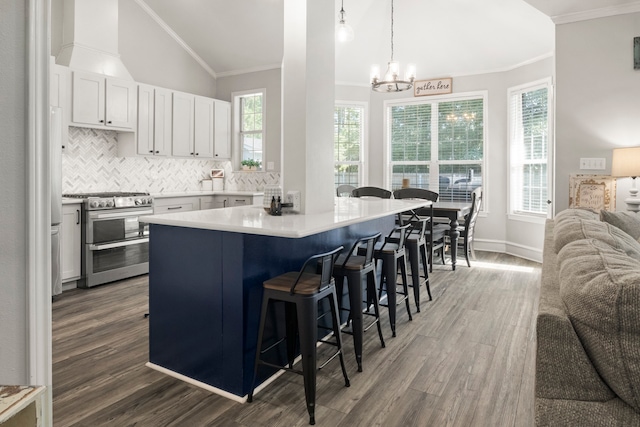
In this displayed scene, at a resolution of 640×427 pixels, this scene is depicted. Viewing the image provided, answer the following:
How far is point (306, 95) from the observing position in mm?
2963

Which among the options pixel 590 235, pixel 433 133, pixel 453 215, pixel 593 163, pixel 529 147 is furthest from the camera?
pixel 433 133

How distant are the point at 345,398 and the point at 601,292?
1.60m

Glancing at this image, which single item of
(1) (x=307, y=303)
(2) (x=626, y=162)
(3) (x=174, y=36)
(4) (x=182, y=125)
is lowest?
(1) (x=307, y=303)

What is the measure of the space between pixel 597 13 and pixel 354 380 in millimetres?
4030

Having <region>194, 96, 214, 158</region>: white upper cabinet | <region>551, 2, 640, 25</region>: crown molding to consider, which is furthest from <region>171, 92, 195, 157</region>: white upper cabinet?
<region>551, 2, 640, 25</region>: crown molding

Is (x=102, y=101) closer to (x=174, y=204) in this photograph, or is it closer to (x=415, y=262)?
(x=174, y=204)

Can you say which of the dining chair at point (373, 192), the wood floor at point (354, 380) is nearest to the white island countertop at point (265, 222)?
the wood floor at point (354, 380)

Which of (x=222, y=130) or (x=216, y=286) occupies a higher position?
(x=222, y=130)

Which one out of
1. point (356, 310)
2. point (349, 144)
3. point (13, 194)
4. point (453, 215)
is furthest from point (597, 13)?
point (13, 194)

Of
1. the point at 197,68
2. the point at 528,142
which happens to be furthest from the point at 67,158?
the point at 528,142

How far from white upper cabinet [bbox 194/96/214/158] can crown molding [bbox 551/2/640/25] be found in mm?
4562

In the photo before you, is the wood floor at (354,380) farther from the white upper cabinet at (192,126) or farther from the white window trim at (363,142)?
the white window trim at (363,142)

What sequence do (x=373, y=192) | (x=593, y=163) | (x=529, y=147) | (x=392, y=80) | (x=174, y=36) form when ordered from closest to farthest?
(x=593, y=163) < (x=392, y=80) < (x=373, y=192) < (x=529, y=147) < (x=174, y=36)

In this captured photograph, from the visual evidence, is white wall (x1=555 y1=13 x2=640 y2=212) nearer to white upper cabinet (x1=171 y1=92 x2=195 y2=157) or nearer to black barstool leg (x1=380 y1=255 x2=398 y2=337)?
black barstool leg (x1=380 y1=255 x2=398 y2=337)
